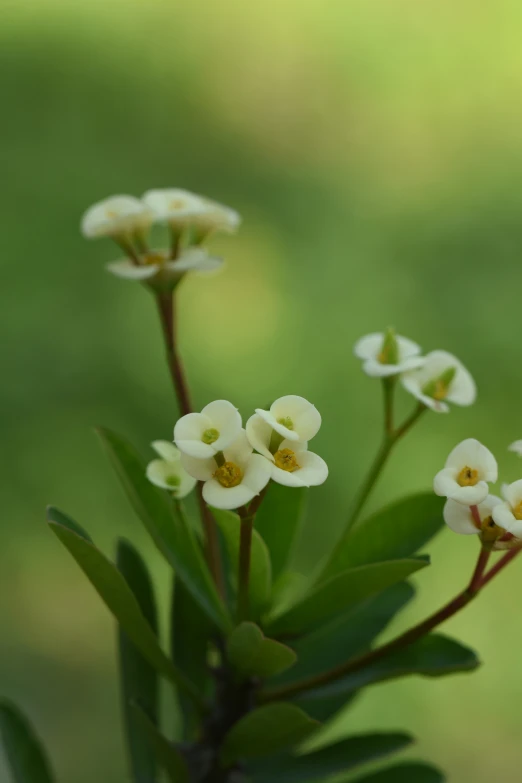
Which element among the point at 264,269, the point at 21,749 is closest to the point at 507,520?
the point at 21,749

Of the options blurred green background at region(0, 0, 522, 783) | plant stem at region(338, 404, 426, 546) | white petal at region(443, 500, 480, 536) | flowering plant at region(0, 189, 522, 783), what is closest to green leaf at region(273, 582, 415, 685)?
flowering plant at region(0, 189, 522, 783)

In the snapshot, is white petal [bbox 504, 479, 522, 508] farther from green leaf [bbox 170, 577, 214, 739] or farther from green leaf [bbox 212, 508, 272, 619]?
green leaf [bbox 170, 577, 214, 739]

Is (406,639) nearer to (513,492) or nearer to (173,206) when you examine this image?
(513,492)

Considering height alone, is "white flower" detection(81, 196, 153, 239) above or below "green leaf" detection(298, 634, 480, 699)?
above

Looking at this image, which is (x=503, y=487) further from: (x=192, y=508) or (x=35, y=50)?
(x=35, y=50)

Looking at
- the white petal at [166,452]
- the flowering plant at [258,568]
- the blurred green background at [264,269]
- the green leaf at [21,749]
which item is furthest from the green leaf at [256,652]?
the blurred green background at [264,269]
